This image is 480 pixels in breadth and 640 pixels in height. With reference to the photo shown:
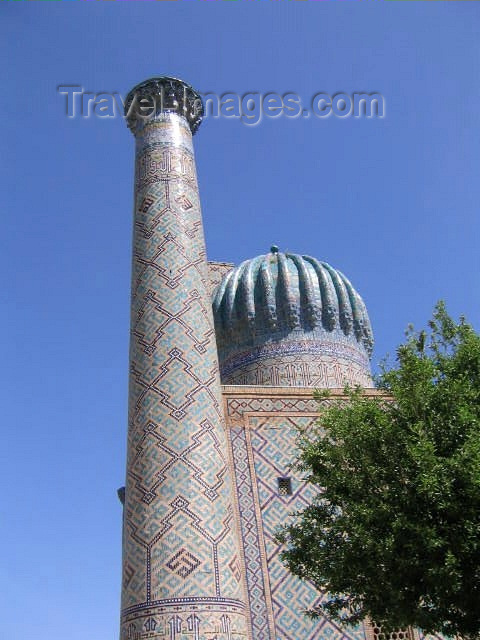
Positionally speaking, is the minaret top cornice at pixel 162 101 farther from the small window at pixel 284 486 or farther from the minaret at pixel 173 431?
the small window at pixel 284 486

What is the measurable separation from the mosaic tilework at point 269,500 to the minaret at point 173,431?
3.37 feet

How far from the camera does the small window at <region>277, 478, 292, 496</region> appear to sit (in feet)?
24.9

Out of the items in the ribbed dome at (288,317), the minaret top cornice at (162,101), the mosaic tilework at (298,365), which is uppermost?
the minaret top cornice at (162,101)

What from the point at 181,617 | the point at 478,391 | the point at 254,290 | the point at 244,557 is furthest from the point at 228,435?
the point at 254,290

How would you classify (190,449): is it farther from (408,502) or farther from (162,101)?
(162,101)

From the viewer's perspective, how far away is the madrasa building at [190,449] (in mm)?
5551

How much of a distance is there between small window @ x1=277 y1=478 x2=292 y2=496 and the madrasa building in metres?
0.01

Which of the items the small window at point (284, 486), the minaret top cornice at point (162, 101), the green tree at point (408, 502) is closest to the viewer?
the green tree at point (408, 502)

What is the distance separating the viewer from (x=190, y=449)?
610 cm

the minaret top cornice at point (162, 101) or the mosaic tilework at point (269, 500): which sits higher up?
the minaret top cornice at point (162, 101)

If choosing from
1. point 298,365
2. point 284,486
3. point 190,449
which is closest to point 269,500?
point 284,486

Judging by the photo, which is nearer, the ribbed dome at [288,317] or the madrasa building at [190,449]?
the madrasa building at [190,449]

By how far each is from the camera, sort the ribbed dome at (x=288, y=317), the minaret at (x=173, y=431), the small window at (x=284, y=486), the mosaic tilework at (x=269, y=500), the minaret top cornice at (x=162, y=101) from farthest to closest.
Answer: the ribbed dome at (x=288, y=317)
the minaret top cornice at (x=162, y=101)
the small window at (x=284, y=486)
the mosaic tilework at (x=269, y=500)
the minaret at (x=173, y=431)

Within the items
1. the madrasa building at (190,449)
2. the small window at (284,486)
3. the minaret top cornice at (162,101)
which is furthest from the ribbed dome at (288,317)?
the minaret top cornice at (162,101)
